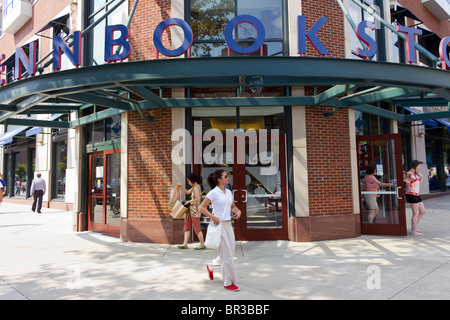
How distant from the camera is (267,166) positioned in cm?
753

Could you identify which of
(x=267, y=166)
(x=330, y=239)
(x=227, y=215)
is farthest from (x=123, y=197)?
(x=330, y=239)

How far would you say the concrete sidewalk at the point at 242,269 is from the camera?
4105mm

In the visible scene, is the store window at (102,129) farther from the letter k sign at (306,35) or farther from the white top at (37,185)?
the white top at (37,185)

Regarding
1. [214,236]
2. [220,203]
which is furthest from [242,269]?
[220,203]

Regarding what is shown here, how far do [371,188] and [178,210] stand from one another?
469 cm

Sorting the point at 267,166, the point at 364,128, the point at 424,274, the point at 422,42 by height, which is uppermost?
the point at 422,42

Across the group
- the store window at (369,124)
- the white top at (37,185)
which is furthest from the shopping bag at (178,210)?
the white top at (37,185)

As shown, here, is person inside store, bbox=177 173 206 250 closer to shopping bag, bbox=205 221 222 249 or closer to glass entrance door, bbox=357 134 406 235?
shopping bag, bbox=205 221 222 249

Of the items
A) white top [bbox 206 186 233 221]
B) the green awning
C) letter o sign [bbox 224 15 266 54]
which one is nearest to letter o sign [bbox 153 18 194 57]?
the green awning

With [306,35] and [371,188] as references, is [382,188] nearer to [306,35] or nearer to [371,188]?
[371,188]

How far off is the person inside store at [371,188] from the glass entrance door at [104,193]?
6184 millimetres

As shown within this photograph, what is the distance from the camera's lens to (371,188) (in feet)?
26.0

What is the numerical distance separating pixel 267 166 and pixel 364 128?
317 cm

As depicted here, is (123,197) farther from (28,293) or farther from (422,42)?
(422,42)
